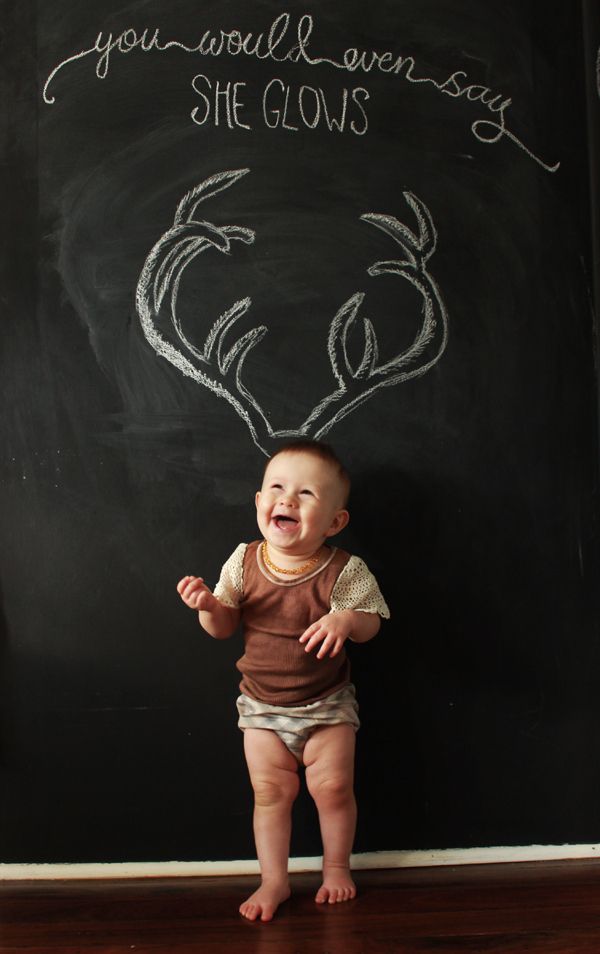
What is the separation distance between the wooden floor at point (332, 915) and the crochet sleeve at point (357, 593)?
23.0 inches

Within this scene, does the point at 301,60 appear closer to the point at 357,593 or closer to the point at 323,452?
the point at 323,452

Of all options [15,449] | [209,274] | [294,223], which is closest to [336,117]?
[294,223]

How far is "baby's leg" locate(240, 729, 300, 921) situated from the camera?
1.84m

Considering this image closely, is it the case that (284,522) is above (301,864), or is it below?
above

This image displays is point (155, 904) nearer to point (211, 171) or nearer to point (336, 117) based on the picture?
point (211, 171)

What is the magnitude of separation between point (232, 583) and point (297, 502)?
0.75 feet

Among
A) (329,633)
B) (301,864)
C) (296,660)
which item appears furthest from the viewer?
(301,864)

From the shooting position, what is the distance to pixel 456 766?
207 cm

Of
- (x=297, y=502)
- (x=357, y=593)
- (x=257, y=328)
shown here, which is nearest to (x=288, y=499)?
(x=297, y=502)

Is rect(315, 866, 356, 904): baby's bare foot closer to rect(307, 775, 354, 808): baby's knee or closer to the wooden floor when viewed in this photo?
the wooden floor

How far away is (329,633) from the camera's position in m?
1.78

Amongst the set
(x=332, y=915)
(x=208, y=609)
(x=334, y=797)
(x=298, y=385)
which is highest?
(x=298, y=385)

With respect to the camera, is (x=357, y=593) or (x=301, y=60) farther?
(x=301, y=60)

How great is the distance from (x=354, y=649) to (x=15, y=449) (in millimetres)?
892
